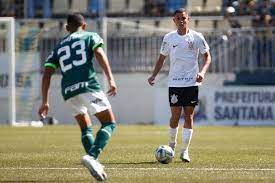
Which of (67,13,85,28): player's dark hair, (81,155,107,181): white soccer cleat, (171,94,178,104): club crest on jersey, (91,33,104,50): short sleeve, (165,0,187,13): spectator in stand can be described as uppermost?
(67,13,85,28): player's dark hair

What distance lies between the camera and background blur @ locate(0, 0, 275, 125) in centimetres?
3041

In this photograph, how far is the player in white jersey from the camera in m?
13.7

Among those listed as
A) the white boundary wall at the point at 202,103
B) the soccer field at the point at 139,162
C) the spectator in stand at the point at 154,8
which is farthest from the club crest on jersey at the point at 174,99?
the spectator in stand at the point at 154,8

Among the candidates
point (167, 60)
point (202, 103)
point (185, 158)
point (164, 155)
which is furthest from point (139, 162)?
point (167, 60)

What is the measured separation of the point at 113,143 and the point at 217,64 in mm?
14902

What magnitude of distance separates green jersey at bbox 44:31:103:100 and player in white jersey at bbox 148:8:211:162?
354cm

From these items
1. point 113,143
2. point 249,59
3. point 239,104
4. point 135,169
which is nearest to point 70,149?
point 113,143

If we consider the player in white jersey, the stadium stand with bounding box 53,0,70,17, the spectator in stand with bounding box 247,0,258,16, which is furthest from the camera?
→ the stadium stand with bounding box 53,0,70,17

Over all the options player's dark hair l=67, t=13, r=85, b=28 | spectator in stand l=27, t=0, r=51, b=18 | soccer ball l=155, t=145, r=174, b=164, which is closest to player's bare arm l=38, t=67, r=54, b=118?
player's dark hair l=67, t=13, r=85, b=28

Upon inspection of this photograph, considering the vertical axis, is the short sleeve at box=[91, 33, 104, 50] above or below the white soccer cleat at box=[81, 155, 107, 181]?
above

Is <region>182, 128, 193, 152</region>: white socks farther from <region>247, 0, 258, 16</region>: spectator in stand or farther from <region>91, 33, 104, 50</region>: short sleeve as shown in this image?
<region>247, 0, 258, 16</region>: spectator in stand

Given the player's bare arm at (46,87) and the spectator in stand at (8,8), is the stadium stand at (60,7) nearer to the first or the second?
the spectator in stand at (8,8)

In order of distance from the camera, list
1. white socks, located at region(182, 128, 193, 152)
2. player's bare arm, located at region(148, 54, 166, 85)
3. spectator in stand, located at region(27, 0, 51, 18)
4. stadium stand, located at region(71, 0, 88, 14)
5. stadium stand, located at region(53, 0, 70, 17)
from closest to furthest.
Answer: white socks, located at region(182, 128, 193, 152), player's bare arm, located at region(148, 54, 166, 85), spectator in stand, located at region(27, 0, 51, 18), stadium stand, located at region(71, 0, 88, 14), stadium stand, located at region(53, 0, 70, 17)

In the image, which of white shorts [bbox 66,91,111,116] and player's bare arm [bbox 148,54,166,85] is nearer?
white shorts [bbox 66,91,111,116]
